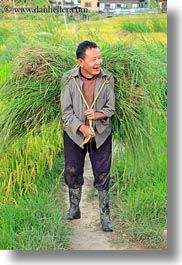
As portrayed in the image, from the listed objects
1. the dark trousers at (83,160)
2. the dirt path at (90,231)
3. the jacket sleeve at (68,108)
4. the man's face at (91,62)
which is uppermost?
the man's face at (91,62)

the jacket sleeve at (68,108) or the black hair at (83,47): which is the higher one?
the black hair at (83,47)

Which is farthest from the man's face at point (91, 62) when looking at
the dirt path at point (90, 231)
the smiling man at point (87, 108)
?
the dirt path at point (90, 231)

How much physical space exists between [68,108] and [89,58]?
0.15m

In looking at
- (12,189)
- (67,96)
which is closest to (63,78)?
(67,96)

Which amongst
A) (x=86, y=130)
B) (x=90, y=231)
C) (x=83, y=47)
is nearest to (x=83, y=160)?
(x=86, y=130)

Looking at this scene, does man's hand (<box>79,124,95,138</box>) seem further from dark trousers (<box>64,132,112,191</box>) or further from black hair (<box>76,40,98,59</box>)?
black hair (<box>76,40,98,59</box>)

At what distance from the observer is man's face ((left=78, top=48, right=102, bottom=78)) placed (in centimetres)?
200

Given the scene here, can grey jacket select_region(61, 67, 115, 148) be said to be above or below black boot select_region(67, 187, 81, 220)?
above

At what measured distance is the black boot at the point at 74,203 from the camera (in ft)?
6.80

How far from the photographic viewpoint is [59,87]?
2.04 m

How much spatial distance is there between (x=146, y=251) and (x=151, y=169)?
23cm

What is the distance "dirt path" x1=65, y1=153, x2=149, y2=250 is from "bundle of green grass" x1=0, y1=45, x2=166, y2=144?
173 mm

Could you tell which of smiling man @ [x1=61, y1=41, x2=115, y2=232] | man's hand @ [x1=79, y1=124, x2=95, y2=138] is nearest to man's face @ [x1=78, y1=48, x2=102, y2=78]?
smiling man @ [x1=61, y1=41, x2=115, y2=232]

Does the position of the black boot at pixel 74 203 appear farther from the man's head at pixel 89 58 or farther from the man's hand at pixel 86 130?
the man's head at pixel 89 58
